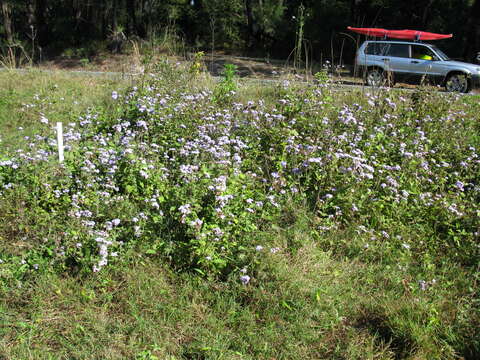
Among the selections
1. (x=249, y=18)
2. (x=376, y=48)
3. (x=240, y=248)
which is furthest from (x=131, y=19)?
(x=240, y=248)

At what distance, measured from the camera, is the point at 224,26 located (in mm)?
26828

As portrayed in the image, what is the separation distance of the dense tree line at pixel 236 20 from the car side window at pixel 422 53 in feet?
29.9

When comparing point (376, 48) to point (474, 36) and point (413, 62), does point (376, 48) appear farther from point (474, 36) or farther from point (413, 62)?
point (474, 36)

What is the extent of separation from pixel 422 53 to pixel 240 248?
12.5 metres

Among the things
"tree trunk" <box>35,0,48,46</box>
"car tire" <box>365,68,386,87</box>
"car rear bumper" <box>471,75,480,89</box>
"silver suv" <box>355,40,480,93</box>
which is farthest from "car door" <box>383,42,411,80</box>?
"tree trunk" <box>35,0,48,46</box>

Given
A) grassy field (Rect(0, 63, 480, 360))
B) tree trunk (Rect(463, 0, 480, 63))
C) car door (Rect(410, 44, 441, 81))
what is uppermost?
tree trunk (Rect(463, 0, 480, 63))

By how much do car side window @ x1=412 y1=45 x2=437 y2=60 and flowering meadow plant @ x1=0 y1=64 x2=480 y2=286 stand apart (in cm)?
851

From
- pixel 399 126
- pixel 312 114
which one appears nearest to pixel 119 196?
pixel 312 114

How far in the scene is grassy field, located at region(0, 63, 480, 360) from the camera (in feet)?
9.89

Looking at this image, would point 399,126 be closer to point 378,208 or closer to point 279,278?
point 378,208

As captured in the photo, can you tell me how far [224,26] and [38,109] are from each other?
2162cm

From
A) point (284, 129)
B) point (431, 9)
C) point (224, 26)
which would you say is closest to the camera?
point (284, 129)

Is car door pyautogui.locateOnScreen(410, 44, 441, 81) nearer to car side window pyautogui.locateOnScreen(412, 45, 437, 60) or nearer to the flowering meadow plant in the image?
car side window pyautogui.locateOnScreen(412, 45, 437, 60)

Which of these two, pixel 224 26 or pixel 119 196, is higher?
pixel 224 26
